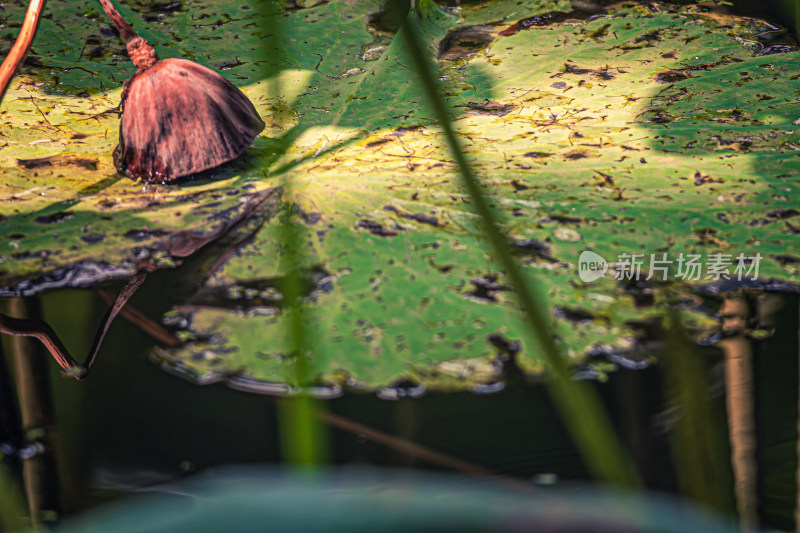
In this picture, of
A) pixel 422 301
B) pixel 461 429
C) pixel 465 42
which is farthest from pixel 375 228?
pixel 465 42

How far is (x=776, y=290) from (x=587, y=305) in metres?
0.29

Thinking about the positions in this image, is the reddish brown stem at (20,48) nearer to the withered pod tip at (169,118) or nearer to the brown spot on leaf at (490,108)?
the withered pod tip at (169,118)

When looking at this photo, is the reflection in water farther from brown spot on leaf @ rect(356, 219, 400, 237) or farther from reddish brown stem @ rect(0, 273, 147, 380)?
reddish brown stem @ rect(0, 273, 147, 380)

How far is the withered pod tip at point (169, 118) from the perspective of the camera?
115 cm

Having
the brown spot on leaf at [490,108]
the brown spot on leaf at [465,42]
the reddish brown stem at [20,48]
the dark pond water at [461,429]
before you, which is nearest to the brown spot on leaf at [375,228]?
the dark pond water at [461,429]

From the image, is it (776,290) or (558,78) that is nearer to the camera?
(776,290)

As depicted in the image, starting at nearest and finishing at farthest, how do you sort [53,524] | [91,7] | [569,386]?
[569,386] < [53,524] < [91,7]

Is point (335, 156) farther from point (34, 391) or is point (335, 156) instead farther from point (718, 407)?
point (718, 407)

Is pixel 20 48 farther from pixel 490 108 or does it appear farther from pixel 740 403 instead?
pixel 740 403

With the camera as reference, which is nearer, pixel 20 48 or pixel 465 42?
pixel 20 48

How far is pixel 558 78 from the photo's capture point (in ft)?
4.75

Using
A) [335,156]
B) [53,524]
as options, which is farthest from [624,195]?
[53,524]

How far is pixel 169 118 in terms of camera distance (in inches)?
45.2

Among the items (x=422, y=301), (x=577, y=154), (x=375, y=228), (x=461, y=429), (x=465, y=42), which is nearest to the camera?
(x=461, y=429)
